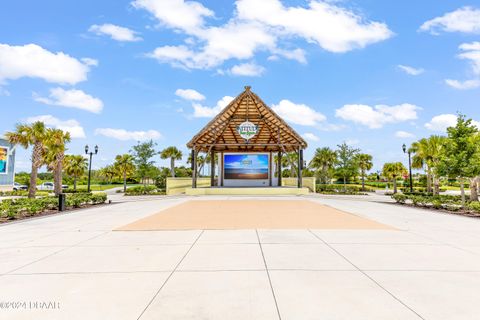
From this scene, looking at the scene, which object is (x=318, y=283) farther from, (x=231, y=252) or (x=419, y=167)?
(x=419, y=167)

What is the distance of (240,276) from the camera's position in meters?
4.91

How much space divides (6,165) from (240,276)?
50675mm

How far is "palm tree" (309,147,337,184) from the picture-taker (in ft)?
168

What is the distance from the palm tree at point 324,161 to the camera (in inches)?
2012

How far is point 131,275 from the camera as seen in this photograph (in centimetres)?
499

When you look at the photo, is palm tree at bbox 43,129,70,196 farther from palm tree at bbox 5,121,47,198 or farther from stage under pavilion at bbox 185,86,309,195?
stage under pavilion at bbox 185,86,309,195

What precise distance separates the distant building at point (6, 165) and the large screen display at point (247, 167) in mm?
33107

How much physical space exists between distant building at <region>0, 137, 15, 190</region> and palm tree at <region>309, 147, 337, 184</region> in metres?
50.1

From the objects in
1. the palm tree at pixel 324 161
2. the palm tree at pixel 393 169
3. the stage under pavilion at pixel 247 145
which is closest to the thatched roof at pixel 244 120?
the stage under pavilion at pixel 247 145

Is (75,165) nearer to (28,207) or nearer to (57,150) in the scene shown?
(57,150)

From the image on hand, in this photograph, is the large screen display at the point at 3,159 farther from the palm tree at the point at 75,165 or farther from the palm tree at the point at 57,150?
the palm tree at the point at 57,150

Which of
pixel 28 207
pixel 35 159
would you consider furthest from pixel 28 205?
pixel 35 159

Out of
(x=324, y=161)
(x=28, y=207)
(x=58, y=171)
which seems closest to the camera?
(x=28, y=207)

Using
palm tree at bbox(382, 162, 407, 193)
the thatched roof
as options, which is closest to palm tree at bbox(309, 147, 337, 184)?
palm tree at bbox(382, 162, 407, 193)
